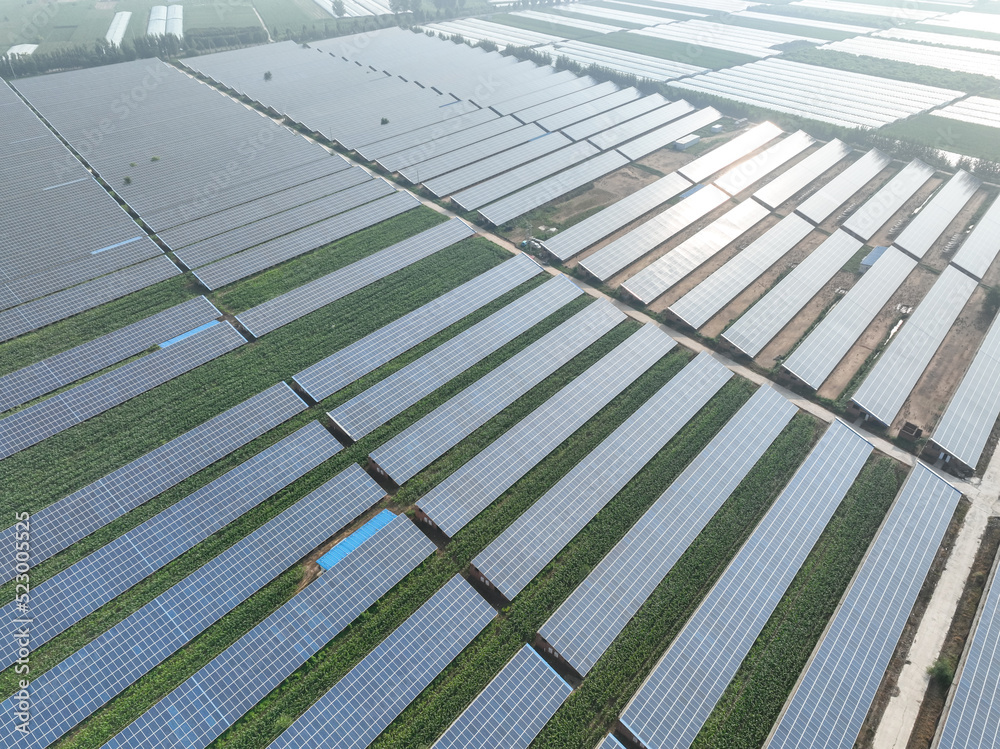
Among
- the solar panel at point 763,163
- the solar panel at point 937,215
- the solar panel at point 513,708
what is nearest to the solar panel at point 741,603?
the solar panel at point 513,708

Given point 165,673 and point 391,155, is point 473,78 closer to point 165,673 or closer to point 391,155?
point 391,155

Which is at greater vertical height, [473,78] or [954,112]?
[954,112]

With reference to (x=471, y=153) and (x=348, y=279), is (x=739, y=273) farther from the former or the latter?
(x=471, y=153)

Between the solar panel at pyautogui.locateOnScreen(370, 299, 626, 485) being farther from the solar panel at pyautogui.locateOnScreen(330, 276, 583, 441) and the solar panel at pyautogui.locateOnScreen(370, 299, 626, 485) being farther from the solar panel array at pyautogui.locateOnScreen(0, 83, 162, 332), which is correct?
the solar panel array at pyautogui.locateOnScreen(0, 83, 162, 332)

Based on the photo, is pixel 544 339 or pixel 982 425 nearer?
pixel 982 425

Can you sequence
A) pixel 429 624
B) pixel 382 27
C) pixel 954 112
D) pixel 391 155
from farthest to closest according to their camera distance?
pixel 382 27 < pixel 954 112 < pixel 391 155 < pixel 429 624

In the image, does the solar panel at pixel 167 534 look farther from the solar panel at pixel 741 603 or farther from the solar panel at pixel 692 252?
the solar panel at pixel 692 252

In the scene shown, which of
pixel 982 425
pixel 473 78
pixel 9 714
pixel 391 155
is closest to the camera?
pixel 9 714

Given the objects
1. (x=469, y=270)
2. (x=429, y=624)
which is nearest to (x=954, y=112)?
(x=469, y=270)

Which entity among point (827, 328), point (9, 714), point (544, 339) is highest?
point (827, 328)
